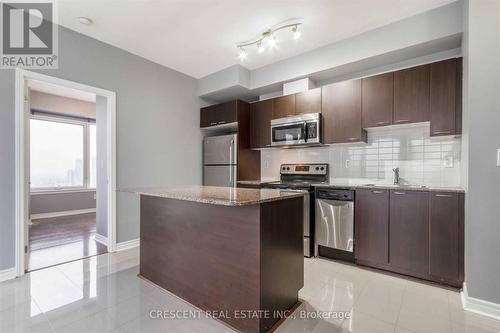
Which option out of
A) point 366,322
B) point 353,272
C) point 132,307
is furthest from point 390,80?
point 132,307

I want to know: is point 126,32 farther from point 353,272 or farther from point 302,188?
point 353,272

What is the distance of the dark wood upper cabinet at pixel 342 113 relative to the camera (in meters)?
2.98

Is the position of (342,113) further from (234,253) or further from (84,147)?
(84,147)

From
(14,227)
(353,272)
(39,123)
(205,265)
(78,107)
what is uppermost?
(78,107)

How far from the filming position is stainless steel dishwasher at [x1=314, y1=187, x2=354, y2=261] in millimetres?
2787

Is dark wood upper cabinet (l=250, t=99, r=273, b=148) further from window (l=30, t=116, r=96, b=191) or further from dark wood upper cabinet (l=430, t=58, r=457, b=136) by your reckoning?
window (l=30, t=116, r=96, b=191)

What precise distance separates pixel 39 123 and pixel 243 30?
5.43 m

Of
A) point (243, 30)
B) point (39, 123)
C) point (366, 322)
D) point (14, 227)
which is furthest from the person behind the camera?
point (39, 123)

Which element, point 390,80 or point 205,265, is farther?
point 390,80

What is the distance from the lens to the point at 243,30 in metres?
2.83

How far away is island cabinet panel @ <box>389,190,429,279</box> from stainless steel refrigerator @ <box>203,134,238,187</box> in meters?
2.32

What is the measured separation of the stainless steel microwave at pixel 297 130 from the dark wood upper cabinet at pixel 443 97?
4.09ft

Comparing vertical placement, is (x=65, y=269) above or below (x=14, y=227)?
below

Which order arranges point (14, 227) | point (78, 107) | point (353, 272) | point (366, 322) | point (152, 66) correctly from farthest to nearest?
point (78, 107) < point (152, 66) < point (353, 272) < point (14, 227) < point (366, 322)
